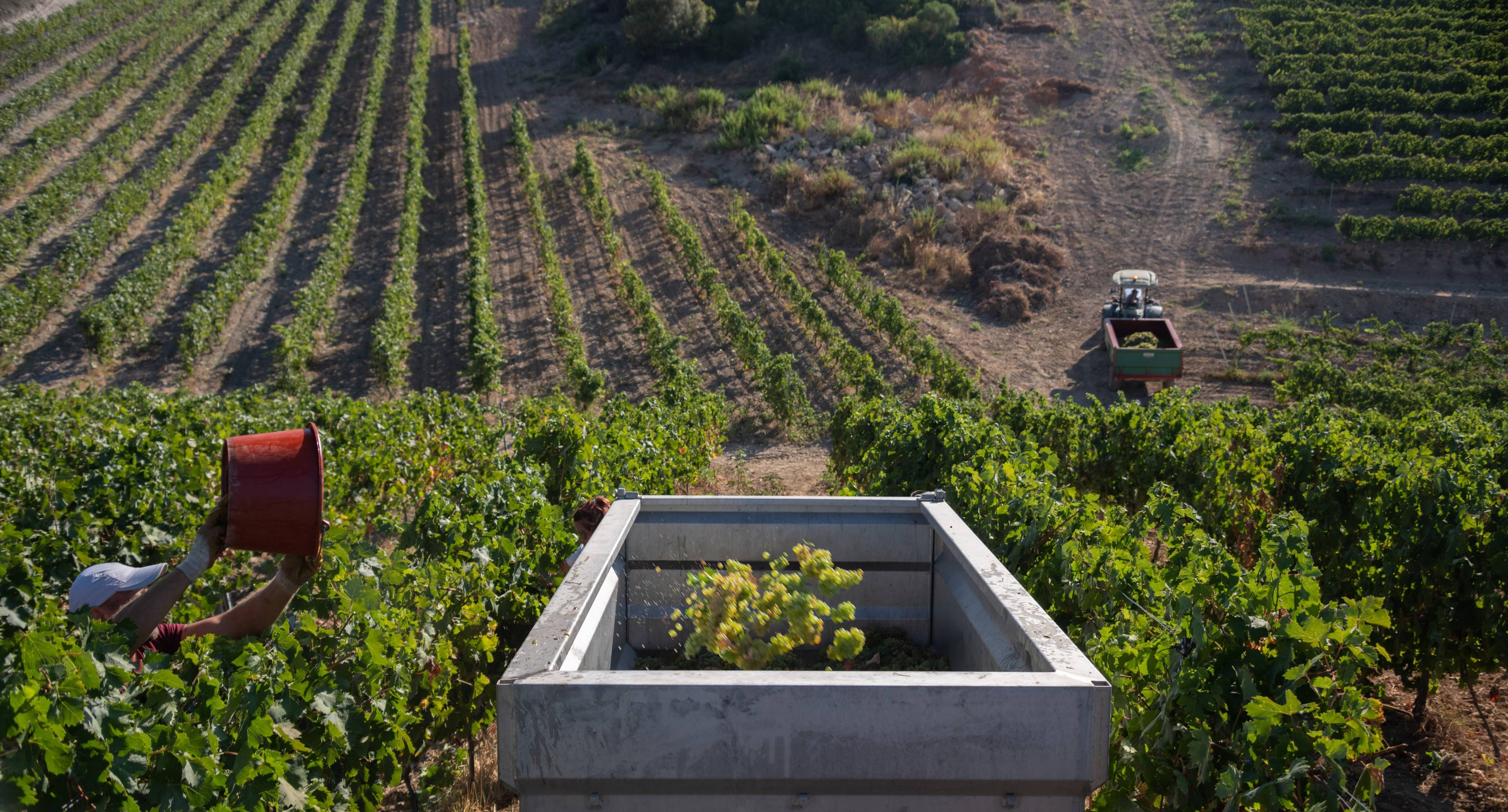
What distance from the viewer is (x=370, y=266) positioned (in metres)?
22.5

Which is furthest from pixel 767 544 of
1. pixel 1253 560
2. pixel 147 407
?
pixel 147 407

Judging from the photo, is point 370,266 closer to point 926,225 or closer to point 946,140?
point 926,225

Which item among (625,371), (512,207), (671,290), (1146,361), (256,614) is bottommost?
(625,371)

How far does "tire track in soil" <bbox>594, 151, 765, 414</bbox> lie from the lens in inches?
684

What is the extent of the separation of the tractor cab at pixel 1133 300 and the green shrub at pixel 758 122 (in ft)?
45.7

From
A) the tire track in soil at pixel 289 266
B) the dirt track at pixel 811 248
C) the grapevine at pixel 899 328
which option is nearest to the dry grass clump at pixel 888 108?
the dirt track at pixel 811 248

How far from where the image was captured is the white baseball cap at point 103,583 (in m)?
3.01

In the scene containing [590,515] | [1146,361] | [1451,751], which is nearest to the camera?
[590,515]

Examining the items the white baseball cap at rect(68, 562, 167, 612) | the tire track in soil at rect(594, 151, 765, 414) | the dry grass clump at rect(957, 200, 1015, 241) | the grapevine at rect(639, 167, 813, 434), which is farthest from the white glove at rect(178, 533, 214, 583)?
the dry grass clump at rect(957, 200, 1015, 241)

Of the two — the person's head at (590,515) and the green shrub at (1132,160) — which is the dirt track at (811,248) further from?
the person's head at (590,515)

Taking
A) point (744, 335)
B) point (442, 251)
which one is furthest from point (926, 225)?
point (442, 251)

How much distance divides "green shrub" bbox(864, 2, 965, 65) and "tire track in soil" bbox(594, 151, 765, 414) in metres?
13.6

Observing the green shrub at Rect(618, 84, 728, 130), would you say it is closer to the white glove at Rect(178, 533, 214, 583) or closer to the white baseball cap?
the white baseball cap

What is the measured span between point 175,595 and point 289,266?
72.2 ft
